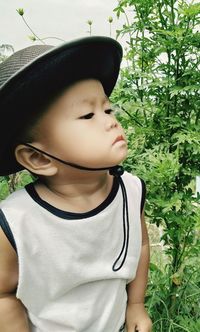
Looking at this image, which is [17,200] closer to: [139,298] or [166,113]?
[139,298]

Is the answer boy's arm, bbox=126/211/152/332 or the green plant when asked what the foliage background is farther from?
boy's arm, bbox=126/211/152/332

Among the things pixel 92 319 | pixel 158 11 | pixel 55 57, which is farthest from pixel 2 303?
pixel 158 11

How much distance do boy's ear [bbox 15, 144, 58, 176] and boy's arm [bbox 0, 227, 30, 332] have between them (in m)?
0.21

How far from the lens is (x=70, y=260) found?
122cm

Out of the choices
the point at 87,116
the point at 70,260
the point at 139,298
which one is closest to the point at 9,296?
the point at 70,260

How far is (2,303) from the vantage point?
48.6 inches

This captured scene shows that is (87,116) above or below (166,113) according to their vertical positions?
above

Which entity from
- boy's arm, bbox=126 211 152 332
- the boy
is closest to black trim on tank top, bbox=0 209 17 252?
the boy

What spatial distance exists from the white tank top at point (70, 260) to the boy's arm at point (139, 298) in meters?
0.09

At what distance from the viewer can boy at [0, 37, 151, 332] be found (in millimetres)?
1087

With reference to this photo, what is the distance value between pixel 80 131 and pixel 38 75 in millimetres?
184

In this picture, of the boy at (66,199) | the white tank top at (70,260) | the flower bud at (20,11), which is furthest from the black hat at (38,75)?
the flower bud at (20,11)

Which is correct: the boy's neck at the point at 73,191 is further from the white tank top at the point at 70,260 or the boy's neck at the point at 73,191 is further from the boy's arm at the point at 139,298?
the boy's arm at the point at 139,298

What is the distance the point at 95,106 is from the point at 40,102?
6.1 inches
